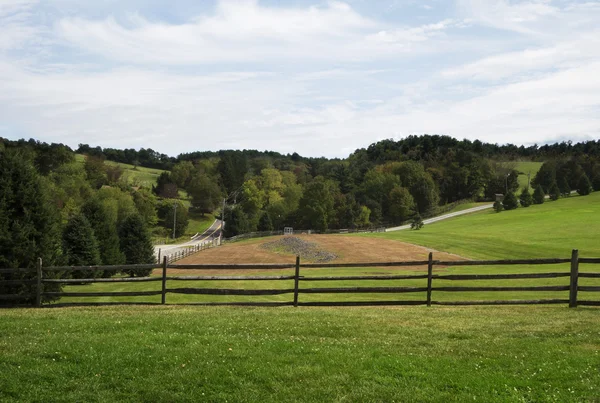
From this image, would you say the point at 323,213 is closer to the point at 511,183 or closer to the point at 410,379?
the point at 511,183

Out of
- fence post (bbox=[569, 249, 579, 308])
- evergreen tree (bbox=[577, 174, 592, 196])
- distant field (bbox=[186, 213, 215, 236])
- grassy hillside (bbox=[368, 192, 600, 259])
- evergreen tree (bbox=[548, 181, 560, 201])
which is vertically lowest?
distant field (bbox=[186, 213, 215, 236])

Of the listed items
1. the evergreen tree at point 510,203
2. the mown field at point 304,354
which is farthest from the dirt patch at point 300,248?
the evergreen tree at point 510,203

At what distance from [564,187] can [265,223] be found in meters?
68.6

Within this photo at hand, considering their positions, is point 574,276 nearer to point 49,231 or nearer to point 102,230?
point 49,231

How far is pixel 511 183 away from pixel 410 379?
134 meters

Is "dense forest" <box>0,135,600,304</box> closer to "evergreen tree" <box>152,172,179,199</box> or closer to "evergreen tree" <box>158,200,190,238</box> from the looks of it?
"evergreen tree" <box>158,200,190,238</box>

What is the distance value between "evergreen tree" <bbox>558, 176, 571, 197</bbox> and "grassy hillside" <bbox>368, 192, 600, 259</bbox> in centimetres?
2560

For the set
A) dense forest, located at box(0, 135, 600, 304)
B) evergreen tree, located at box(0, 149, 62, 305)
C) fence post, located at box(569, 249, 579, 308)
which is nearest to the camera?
fence post, located at box(569, 249, 579, 308)

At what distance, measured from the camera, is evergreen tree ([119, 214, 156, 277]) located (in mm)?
52156

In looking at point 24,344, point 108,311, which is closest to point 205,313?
point 108,311

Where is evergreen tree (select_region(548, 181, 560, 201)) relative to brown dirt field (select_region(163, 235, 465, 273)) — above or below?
above

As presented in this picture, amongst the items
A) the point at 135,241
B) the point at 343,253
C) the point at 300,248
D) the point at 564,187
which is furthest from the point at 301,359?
the point at 564,187

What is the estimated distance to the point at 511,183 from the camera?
132750mm

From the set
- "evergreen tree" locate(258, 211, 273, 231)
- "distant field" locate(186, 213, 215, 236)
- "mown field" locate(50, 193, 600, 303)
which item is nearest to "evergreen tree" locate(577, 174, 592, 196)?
"mown field" locate(50, 193, 600, 303)
